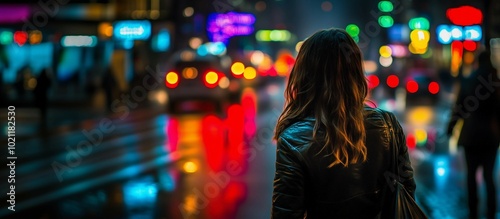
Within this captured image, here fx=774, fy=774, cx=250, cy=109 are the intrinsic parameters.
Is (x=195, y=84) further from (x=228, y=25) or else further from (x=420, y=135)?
(x=228, y=25)

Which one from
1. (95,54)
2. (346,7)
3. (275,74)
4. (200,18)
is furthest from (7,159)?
(346,7)

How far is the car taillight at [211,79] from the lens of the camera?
86.4ft

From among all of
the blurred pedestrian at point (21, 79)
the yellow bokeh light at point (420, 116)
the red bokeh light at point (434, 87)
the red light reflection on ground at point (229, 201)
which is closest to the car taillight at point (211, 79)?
the yellow bokeh light at point (420, 116)

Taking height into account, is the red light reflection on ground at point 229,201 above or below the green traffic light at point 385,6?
below

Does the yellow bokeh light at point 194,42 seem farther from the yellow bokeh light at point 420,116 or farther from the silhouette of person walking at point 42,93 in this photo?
the silhouette of person walking at point 42,93

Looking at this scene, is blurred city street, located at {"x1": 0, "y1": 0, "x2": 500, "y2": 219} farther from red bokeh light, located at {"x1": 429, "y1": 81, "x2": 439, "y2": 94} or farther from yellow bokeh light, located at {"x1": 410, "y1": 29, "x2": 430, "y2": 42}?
yellow bokeh light, located at {"x1": 410, "y1": 29, "x2": 430, "y2": 42}

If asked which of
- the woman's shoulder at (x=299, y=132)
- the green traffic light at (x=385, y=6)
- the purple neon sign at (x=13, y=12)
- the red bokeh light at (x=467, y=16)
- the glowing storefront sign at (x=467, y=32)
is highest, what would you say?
the green traffic light at (x=385, y=6)

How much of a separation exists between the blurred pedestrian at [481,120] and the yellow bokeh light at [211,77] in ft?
61.7

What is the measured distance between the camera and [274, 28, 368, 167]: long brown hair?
10.2ft

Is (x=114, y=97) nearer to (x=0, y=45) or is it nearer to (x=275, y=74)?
(x=0, y=45)

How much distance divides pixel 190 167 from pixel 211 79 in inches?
543

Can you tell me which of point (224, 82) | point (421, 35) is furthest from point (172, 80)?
point (421, 35)

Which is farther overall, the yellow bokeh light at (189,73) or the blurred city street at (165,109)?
the yellow bokeh light at (189,73)

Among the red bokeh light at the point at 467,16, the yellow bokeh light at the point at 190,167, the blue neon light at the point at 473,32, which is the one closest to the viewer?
the yellow bokeh light at the point at 190,167
